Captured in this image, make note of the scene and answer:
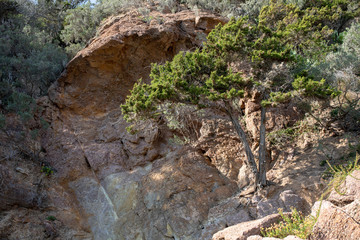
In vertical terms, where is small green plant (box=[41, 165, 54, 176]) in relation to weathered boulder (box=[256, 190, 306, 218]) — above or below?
above

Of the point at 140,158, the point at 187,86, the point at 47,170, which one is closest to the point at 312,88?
the point at 187,86

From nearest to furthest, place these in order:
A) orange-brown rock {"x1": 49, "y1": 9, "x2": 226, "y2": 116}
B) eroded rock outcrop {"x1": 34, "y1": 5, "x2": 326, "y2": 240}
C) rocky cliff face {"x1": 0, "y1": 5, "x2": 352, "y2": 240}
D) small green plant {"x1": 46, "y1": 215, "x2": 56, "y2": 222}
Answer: rocky cliff face {"x1": 0, "y1": 5, "x2": 352, "y2": 240} < eroded rock outcrop {"x1": 34, "y1": 5, "x2": 326, "y2": 240} < small green plant {"x1": 46, "y1": 215, "x2": 56, "y2": 222} < orange-brown rock {"x1": 49, "y1": 9, "x2": 226, "y2": 116}

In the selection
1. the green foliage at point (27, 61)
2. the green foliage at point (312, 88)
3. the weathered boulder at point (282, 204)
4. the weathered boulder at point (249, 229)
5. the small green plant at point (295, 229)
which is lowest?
the weathered boulder at point (282, 204)

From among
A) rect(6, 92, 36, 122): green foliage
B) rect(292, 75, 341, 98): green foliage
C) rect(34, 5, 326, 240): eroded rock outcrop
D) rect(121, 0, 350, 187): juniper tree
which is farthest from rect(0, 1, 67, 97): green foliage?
rect(292, 75, 341, 98): green foliage

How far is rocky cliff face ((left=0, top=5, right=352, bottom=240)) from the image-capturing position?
9.21 m

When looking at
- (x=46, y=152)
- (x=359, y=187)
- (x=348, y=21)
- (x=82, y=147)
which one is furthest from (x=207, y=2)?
(x=359, y=187)

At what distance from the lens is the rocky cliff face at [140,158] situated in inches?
363

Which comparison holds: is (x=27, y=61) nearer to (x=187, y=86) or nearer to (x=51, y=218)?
(x=51, y=218)

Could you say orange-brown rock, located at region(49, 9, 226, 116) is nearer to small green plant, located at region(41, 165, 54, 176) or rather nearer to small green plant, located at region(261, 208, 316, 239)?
small green plant, located at region(41, 165, 54, 176)

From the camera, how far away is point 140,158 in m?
12.2

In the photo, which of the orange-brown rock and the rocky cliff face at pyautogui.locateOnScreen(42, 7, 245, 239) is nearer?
the rocky cliff face at pyautogui.locateOnScreen(42, 7, 245, 239)

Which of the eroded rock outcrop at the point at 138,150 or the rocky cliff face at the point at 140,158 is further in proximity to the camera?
the eroded rock outcrop at the point at 138,150

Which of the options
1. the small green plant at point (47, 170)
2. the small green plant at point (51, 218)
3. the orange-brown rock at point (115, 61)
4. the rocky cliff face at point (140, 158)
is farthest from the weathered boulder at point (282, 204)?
the orange-brown rock at point (115, 61)

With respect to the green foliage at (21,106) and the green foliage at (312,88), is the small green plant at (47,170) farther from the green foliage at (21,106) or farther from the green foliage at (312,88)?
the green foliage at (312,88)
